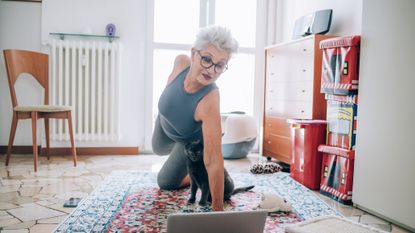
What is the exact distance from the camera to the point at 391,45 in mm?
1852

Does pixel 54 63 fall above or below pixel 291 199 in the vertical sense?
above

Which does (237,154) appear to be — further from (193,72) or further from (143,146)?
(193,72)

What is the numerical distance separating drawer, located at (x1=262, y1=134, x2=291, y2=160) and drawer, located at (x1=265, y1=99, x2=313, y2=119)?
20 cm

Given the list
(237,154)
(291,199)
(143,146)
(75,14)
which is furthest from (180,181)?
(75,14)

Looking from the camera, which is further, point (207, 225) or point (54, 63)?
point (54, 63)

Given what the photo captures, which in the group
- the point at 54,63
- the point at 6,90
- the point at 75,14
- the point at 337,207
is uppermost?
the point at 75,14

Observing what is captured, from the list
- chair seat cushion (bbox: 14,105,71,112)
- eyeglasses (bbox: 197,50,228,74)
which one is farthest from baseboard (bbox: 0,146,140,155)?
eyeglasses (bbox: 197,50,228,74)

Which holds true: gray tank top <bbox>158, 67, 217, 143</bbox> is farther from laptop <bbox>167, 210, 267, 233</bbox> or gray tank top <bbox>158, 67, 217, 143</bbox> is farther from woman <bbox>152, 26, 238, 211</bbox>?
laptop <bbox>167, 210, 267, 233</bbox>

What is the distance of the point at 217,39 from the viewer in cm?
177

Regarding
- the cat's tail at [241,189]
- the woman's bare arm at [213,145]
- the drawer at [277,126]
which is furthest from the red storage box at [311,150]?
the woman's bare arm at [213,145]

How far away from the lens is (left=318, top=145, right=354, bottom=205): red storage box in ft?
7.13

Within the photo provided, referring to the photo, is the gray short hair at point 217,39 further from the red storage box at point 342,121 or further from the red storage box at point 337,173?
the red storage box at point 337,173

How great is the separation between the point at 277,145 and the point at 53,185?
1.80 metres

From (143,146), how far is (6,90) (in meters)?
1.36
